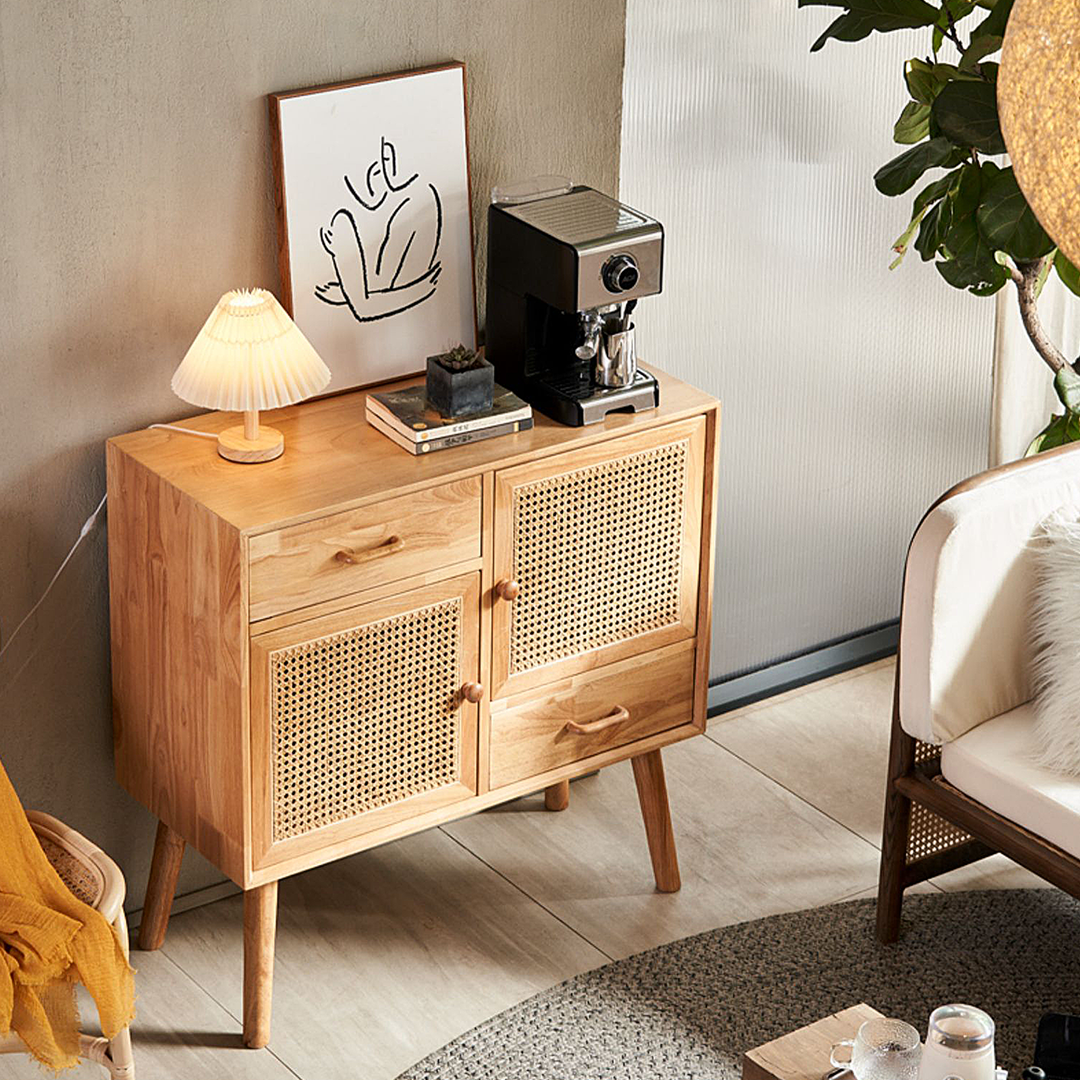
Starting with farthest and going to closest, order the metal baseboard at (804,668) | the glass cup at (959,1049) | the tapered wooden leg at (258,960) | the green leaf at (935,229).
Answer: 1. the metal baseboard at (804,668)
2. the green leaf at (935,229)
3. the tapered wooden leg at (258,960)
4. the glass cup at (959,1049)

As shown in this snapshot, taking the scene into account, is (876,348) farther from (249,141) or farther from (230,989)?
(230,989)

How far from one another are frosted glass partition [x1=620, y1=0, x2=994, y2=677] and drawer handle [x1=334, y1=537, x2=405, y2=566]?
3.03 feet

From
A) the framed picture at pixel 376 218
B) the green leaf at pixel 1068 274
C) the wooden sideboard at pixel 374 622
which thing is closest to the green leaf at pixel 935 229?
the green leaf at pixel 1068 274

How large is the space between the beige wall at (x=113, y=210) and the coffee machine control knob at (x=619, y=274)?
348mm

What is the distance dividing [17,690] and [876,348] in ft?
6.25

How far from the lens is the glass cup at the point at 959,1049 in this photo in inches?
82.8

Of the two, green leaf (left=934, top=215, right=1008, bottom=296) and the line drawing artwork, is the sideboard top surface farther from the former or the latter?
green leaf (left=934, top=215, right=1008, bottom=296)

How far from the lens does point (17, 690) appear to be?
2818mm

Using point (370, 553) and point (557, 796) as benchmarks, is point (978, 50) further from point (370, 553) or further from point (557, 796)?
point (557, 796)

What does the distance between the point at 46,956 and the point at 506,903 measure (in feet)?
3.36

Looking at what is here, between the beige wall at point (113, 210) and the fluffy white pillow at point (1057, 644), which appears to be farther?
the fluffy white pillow at point (1057, 644)

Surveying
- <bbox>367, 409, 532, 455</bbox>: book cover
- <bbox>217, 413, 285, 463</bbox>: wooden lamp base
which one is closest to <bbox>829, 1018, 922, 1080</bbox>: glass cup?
<bbox>367, 409, 532, 455</bbox>: book cover

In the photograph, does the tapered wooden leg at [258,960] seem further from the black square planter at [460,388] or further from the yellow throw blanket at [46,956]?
the black square planter at [460,388]

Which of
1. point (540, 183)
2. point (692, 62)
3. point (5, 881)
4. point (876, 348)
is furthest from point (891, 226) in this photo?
point (5, 881)
